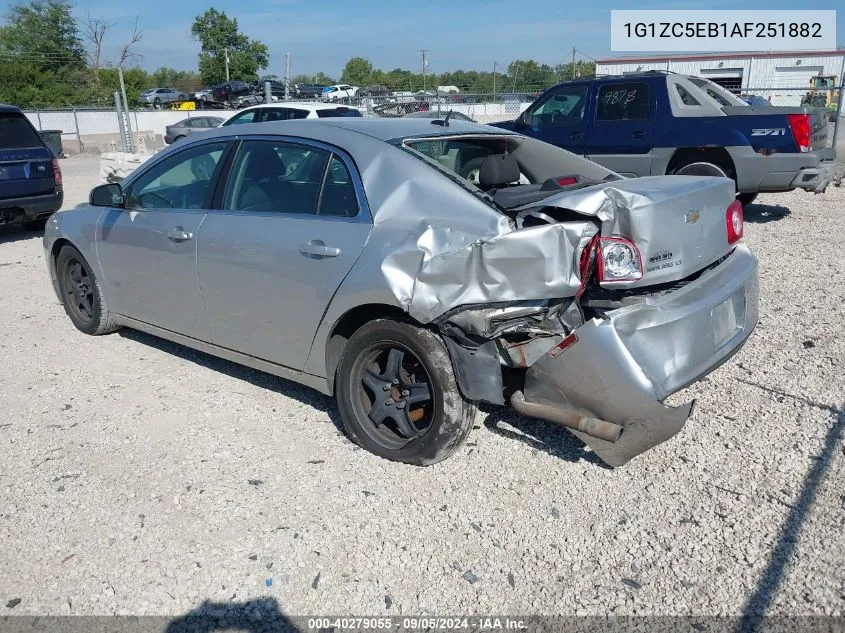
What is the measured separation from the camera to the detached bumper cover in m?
3.04

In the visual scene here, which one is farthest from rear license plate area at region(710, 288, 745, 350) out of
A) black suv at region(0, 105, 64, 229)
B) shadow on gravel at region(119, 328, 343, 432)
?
black suv at region(0, 105, 64, 229)

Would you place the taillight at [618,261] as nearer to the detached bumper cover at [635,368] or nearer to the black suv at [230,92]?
the detached bumper cover at [635,368]

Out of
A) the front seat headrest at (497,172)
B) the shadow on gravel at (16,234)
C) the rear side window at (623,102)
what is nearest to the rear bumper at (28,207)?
the shadow on gravel at (16,234)

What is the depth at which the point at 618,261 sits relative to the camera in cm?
320

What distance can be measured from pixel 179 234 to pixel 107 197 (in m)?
0.91

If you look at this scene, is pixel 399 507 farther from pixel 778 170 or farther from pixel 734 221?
pixel 778 170

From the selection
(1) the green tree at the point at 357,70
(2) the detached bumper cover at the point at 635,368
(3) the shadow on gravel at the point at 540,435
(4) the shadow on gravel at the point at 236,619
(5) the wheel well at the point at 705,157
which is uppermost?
(1) the green tree at the point at 357,70

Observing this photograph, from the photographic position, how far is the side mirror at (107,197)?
16.3ft

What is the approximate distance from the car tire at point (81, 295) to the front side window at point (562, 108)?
7395mm

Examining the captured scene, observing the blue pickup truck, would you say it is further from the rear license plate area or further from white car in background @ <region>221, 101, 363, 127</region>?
the rear license plate area

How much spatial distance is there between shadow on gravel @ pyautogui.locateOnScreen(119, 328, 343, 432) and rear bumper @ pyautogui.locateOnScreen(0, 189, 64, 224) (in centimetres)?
473

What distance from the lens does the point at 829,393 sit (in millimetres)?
4309

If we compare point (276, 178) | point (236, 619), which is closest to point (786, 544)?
point (236, 619)

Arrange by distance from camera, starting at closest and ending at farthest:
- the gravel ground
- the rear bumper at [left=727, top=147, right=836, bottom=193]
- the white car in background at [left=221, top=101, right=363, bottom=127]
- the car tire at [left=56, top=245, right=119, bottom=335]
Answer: the gravel ground
the car tire at [left=56, top=245, right=119, bottom=335]
the rear bumper at [left=727, top=147, right=836, bottom=193]
the white car in background at [left=221, top=101, right=363, bottom=127]
